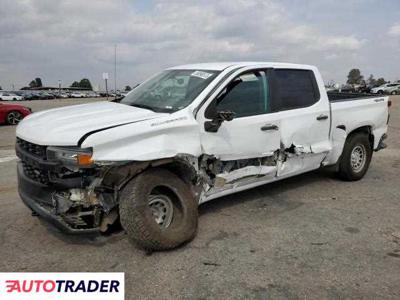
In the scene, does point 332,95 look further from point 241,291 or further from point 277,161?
point 241,291

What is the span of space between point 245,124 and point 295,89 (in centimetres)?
124

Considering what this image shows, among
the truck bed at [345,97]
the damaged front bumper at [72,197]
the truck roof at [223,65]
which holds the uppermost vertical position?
the truck roof at [223,65]

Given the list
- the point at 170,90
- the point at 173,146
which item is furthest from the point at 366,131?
the point at 173,146

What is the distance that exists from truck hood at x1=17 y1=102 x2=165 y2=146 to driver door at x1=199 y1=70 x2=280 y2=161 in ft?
2.32

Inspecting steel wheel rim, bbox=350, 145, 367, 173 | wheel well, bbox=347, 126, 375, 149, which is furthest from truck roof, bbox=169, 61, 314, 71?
steel wheel rim, bbox=350, 145, 367, 173

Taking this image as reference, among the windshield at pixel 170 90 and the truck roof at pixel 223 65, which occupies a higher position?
the truck roof at pixel 223 65

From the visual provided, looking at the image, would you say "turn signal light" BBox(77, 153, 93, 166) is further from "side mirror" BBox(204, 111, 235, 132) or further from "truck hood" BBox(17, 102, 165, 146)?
"side mirror" BBox(204, 111, 235, 132)

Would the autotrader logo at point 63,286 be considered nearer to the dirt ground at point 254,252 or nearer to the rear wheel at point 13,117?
the dirt ground at point 254,252

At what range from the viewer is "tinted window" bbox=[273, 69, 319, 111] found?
5.42 m

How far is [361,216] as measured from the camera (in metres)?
5.26

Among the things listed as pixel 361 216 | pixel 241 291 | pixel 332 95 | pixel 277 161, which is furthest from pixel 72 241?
pixel 332 95

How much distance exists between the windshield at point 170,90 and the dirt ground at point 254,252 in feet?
4.76

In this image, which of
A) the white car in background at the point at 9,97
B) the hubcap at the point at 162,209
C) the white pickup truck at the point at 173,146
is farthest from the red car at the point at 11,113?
the white car in background at the point at 9,97

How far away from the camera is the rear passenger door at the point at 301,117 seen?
17.6 feet
